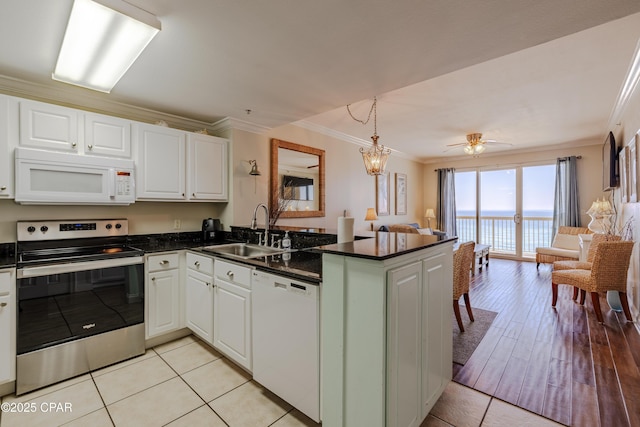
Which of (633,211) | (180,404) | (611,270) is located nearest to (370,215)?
(611,270)

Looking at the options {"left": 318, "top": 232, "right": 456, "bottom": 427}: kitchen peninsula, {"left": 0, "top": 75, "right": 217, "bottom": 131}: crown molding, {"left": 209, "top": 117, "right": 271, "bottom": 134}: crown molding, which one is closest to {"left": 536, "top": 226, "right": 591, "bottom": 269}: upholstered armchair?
{"left": 318, "top": 232, "right": 456, "bottom": 427}: kitchen peninsula

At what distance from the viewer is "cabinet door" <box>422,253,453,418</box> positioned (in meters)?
1.61

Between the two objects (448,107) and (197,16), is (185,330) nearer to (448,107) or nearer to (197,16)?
(197,16)

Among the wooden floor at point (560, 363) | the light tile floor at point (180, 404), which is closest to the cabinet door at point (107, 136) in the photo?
the light tile floor at point (180, 404)

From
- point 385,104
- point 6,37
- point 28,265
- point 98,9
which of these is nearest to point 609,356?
point 385,104

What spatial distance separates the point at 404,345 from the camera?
55.0 inches

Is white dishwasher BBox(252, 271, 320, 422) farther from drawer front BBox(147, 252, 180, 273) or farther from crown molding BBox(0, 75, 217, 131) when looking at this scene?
crown molding BBox(0, 75, 217, 131)

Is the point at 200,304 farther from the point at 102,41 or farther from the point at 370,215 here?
the point at 370,215

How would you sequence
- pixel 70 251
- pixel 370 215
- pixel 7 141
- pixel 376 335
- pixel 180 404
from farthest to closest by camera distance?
pixel 370 215 < pixel 70 251 < pixel 7 141 < pixel 180 404 < pixel 376 335

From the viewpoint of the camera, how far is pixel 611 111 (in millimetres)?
3898

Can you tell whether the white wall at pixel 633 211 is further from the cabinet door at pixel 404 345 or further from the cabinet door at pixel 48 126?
the cabinet door at pixel 48 126

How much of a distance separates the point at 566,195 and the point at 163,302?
24.6ft

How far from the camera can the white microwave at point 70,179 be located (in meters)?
2.18

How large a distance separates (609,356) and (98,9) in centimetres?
440
